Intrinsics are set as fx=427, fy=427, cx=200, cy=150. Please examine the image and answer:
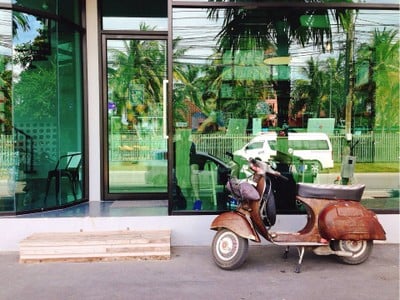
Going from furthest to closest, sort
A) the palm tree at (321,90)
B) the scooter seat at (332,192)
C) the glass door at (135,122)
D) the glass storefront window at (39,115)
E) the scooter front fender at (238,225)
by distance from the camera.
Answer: the glass door at (135,122)
the palm tree at (321,90)
the glass storefront window at (39,115)
the scooter seat at (332,192)
the scooter front fender at (238,225)

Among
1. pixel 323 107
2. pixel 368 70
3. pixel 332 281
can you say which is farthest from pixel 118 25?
pixel 332 281

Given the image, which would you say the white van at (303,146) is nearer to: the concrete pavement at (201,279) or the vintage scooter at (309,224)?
the vintage scooter at (309,224)

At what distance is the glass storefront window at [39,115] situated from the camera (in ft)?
17.5

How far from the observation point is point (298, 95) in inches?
230

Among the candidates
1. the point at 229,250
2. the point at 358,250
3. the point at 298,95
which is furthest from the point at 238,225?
the point at 298,95

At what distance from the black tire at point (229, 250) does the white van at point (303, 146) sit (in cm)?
163

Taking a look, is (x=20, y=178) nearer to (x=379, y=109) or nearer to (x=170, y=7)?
(x=170, y=7)

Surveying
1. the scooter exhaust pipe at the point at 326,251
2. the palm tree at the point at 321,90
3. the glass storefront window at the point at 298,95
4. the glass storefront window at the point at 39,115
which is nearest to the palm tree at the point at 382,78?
the glass storefront window at the point at 298,95

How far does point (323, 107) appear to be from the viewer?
5.82m

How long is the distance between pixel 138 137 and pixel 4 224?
93.5 inches

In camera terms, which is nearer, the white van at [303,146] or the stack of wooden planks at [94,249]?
the stack of wooden planks at [94,249]

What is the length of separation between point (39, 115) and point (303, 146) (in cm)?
357

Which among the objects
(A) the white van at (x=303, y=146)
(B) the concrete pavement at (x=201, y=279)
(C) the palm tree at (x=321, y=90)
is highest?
(C) the palm tree at (x=321, y=90)

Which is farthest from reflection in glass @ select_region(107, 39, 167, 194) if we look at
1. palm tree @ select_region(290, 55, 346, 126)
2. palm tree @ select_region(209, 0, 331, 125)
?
palm tree @ select_region(290, 55, 346, 126)
